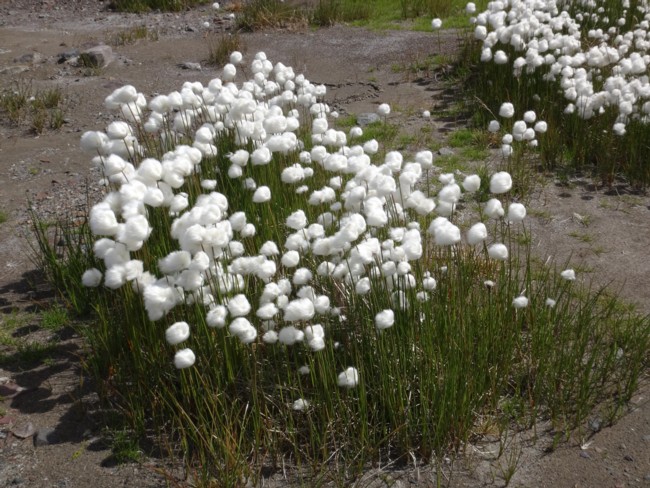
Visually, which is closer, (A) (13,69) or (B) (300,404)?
(B) (300,404)

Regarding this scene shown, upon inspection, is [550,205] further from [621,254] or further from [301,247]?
[301,247]

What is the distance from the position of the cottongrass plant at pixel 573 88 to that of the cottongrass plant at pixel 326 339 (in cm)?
293

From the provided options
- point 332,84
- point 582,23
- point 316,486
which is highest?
point 582,23

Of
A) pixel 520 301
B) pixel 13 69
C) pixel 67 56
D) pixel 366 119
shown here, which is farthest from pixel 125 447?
pixel 67 56

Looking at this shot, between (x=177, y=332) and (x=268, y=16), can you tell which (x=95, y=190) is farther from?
(x=268, y=16)

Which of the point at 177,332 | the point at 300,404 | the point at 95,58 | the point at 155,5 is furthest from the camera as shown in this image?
the point at 155,5

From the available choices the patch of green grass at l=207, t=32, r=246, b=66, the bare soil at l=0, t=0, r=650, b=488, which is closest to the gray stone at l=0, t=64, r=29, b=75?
the bare soil at l=0, t=0, r=650, b=488

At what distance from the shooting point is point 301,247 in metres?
3.47

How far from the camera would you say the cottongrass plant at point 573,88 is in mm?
6344

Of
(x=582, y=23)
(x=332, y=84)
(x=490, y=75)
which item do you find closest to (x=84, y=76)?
(x=332, y=84)

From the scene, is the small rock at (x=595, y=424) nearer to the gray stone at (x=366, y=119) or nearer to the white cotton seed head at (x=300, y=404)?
→ the white cotton seed head at (x=300, y=404)

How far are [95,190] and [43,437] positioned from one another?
336cm

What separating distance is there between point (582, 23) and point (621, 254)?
503 centimetres

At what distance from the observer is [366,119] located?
8008 millimetres
